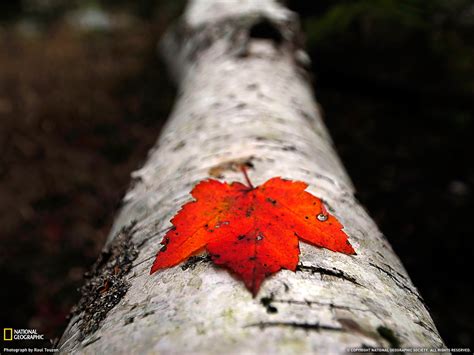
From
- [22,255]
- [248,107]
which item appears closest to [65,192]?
[22,255]

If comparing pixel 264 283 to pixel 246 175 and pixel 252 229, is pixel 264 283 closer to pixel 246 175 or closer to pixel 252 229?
pixel 252 229

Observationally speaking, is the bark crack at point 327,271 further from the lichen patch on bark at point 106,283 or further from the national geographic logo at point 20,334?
the national geographic logo at point 20,334

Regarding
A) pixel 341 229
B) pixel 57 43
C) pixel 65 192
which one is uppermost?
pixel 57 43

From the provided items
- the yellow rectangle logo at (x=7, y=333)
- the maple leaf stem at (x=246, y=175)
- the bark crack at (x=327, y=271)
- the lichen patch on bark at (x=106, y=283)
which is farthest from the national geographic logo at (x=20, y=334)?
the bark crack at (x=327, y=271)

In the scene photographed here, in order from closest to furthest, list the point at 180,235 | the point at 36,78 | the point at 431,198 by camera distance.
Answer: the point at 180,235
the point at 431,198
the point at 36,78

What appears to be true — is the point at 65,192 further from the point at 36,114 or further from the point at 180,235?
the point at 180,235

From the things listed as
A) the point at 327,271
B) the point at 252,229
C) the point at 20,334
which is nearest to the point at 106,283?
the point at 252,229

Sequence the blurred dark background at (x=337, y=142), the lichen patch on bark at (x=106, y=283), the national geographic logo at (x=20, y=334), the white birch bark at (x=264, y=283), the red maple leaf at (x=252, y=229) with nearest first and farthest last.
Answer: the white birch bark at (x=264, y=283)
the red maple leaf at (x=252, y=229)
the lichen patch on bark at (x=106, y=283)
the national geographic logo at (x=20, y=334)
the blurred dark background at (x=337, y=142)
